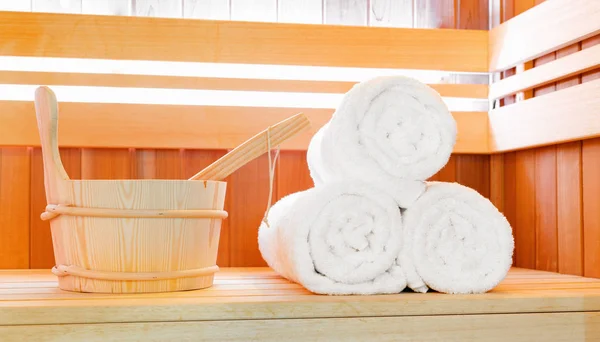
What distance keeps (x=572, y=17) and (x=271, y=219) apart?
2.34ft

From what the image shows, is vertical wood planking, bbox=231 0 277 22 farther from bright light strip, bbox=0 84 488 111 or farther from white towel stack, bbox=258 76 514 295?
white towel stack, bbox=258 76 514 295

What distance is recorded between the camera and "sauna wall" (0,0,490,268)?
60.2 inches

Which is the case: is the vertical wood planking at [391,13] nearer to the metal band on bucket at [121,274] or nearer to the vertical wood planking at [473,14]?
the vertical wood planking at [473,14]

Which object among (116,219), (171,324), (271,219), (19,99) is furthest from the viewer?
(19,99)

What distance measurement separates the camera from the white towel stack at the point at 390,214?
1077 mm

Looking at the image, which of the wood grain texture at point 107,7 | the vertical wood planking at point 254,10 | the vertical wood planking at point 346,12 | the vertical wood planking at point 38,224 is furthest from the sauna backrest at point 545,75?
the vertical wood planking at point 38,224

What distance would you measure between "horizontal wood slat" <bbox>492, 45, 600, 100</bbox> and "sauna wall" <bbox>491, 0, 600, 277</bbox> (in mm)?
21

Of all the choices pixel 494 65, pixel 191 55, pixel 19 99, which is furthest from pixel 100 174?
pixel 494 65

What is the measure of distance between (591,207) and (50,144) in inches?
39.9

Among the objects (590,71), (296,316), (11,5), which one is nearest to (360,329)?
(296,316)

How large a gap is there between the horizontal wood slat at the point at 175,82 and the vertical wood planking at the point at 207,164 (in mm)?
A: 151

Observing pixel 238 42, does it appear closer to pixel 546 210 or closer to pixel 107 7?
pixel 107 7

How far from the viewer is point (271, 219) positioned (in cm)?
134

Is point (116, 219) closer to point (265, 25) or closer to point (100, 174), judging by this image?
point (100, 174)
